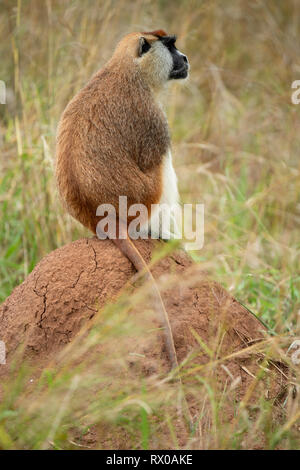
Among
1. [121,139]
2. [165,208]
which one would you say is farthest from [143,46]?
[165,208]

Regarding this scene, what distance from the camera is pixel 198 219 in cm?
479

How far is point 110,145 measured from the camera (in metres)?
3.13

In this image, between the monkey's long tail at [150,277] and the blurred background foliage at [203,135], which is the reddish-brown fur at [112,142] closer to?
the monkey's long tail at [150,277]

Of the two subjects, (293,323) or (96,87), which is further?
(293,323)

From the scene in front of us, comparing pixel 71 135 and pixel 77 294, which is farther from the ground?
pixel 71 135

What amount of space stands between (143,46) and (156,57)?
0.31 ft

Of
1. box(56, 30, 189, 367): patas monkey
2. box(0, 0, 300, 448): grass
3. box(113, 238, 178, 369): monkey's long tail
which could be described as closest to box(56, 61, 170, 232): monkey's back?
box(56, 30, 189, 367): patas monkey

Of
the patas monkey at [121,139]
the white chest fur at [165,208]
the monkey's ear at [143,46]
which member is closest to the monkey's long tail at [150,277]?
the patas monkey at [121,139]

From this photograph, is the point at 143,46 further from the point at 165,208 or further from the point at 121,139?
the point at 165,208

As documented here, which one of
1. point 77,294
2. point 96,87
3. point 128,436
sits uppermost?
point 96,87

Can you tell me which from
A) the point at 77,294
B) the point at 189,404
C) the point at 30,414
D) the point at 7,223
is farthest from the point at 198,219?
the point at 30,414

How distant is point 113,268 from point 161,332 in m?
0.40

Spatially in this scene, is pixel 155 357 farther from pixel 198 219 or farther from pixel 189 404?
pixel 198 219

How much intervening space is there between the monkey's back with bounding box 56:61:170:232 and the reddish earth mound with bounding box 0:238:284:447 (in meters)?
0.26
